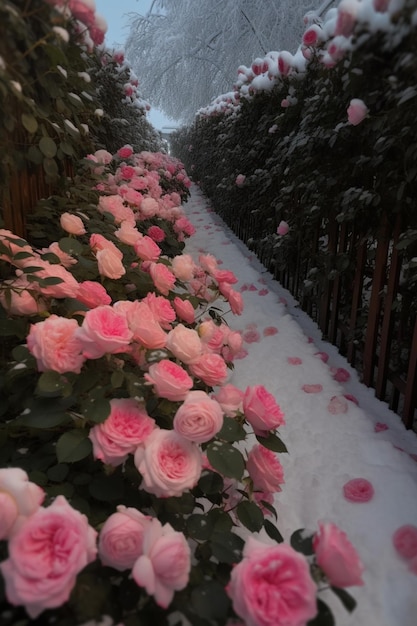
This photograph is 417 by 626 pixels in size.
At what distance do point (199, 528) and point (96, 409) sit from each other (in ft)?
1.07

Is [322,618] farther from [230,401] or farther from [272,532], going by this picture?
[230,401]

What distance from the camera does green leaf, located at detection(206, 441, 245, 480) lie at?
855mm

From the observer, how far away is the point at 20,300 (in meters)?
1.10

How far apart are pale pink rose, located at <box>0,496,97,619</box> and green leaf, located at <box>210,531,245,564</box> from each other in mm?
273

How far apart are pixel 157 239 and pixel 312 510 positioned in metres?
1.55

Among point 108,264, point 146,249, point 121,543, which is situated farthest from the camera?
point 146,249

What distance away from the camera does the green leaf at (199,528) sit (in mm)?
904

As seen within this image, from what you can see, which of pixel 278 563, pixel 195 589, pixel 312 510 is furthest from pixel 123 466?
pixel 312 510

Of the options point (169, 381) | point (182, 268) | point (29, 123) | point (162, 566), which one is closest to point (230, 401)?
point (169, 381)

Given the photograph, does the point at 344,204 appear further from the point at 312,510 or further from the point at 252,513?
the point at 252,513

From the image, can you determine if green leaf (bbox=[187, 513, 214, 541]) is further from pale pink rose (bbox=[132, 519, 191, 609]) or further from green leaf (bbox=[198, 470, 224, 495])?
pale pink rose (bbox=[132, 519, 191, 609])

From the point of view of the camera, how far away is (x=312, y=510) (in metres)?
1.40

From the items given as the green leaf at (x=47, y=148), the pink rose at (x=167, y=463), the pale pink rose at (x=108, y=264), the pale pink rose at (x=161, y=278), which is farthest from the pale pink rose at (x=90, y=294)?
the pink rose at (x=167, y=463)

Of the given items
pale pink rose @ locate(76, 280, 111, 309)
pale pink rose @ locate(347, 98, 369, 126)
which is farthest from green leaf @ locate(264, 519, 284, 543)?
pale pink rose @ locate(347, 98, 369, 126)
